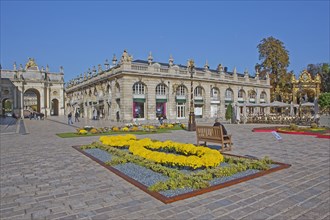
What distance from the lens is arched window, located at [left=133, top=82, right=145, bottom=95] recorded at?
37.7 metres

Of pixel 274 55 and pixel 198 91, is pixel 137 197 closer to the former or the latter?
pixel 198 91

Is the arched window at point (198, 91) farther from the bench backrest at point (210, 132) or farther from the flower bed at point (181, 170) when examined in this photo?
the flower bed at point (181, 170)

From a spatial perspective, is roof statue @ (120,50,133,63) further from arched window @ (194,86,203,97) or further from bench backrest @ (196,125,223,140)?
bench backrest @ (196,125,223,140)

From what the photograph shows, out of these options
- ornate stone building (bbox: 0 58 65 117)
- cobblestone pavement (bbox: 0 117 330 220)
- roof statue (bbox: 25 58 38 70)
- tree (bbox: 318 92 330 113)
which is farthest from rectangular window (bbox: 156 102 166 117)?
roof statue (bbox: 25 58 38 70)

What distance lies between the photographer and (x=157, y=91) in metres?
40.2

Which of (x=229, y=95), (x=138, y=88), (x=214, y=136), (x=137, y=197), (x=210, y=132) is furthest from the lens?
(x=229, y=95)

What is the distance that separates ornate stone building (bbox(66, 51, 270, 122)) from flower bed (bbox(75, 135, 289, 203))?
27.9 meters

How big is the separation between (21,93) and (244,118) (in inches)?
2474

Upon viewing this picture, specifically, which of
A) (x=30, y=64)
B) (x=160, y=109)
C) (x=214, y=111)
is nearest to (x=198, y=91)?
(x=214, y=111)

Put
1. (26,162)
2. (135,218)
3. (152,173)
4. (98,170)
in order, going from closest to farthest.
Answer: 1. (135,218)
2. (152,173)
3. (98,170)
4. (26,162)

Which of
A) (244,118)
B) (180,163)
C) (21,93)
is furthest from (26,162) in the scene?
(21,93)

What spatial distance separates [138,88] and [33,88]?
161 feet

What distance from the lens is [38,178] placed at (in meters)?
6.60

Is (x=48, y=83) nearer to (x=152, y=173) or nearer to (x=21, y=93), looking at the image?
(x=21, y=93)
